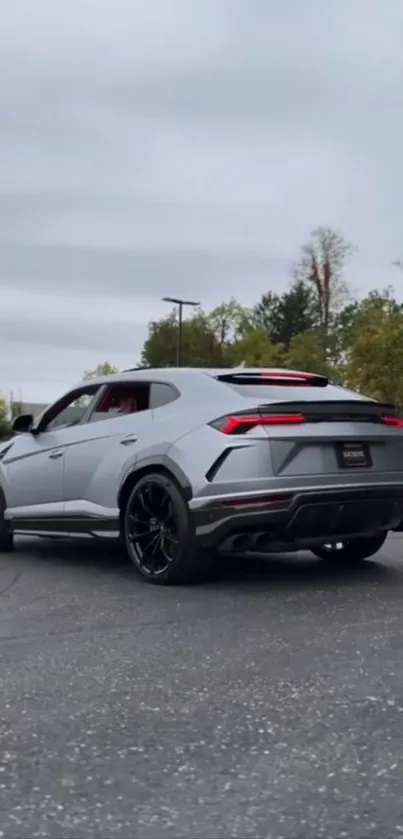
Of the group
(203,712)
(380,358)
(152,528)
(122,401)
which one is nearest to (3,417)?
(380,358)

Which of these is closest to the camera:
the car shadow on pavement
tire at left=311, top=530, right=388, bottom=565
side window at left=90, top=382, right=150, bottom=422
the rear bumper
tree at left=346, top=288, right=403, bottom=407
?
the rear bumper

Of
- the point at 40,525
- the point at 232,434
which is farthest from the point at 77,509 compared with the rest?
the point at 232,434

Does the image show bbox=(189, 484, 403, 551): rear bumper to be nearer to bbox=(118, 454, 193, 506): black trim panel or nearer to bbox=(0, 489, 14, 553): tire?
bbox=(118, 454, 193, 506): black trim panel

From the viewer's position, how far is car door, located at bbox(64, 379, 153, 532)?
294 inches

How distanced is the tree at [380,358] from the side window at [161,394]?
3881 centimetres

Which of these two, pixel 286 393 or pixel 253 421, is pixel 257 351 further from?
pixel 253 421

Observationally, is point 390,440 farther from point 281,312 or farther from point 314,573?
point 281,312

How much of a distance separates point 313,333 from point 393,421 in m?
61.8

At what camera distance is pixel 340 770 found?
327cm

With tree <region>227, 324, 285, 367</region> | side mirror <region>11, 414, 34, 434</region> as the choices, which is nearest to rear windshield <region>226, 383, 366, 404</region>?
side mirror <region>11, 414, 34, 434</region>

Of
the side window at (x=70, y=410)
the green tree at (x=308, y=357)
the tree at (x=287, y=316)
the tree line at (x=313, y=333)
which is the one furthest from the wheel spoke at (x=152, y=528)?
the tree at (x=287, y=316)

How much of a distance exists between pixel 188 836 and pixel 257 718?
1073 millimetres

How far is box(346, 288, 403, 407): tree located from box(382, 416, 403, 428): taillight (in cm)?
3878

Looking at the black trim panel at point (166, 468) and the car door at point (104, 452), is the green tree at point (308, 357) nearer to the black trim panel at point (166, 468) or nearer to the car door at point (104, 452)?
the car door at point (104, 452)
